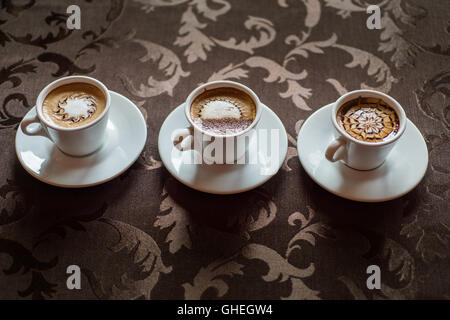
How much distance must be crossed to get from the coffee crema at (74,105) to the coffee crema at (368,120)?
1.57 ft

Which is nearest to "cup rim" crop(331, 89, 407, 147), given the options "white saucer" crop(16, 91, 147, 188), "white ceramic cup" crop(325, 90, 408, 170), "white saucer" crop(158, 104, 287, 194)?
"white ceramic cup" crop(325, 90, 408, 170)

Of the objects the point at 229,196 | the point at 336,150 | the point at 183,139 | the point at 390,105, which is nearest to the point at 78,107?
the point at 183,139

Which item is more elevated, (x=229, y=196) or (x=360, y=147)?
(x=360, y=147)

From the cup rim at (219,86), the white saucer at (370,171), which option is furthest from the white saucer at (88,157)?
the white saucer at (370,171)

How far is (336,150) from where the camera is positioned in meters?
0.84

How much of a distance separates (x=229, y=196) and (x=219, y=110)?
0.17 meters

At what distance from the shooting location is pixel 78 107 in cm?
89

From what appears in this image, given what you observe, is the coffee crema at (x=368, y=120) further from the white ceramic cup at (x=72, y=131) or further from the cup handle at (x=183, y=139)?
the white ceramic cup at (x=72, y=131)

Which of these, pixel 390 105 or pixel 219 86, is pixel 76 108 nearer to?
pixel 219 86

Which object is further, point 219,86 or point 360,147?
point 219,86

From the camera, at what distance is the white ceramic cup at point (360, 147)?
0.80 meters

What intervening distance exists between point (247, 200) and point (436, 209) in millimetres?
370

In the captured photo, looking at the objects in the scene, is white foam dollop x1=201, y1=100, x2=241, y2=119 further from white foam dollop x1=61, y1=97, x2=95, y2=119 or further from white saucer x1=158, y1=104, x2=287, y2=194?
white foam dollop x1=61, y1=97, x2=95, y2=119
